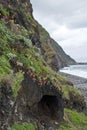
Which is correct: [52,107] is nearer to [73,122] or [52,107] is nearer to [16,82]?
[73,122]

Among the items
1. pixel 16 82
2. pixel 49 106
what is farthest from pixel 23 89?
pixel 49 106

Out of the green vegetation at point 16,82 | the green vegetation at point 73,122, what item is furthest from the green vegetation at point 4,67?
the green vegetation at point 73,122

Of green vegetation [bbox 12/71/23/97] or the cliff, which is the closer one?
the cliff

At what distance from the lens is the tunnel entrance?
1747 centimetres

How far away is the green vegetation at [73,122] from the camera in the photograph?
1730 centimetres

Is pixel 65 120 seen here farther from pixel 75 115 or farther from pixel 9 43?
pixel 9 43

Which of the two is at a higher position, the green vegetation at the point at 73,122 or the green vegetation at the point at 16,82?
the green vegetation at the point at 16,82

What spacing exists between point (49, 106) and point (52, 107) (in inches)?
5.4

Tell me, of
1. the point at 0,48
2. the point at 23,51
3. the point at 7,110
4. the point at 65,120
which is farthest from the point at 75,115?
the point at 7,110

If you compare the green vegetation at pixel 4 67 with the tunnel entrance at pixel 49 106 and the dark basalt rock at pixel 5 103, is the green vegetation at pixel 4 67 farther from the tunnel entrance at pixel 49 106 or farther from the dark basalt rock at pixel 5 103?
the tunnel entrance at pixel 49 106

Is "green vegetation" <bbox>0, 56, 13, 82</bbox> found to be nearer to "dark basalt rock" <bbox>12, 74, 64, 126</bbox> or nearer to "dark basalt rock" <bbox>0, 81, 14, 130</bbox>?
"dark basalt rock" <bbox>0, 81, 14, 130</bbox>

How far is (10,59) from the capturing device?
15.2 meters

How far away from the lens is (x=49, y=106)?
1795 centimetres

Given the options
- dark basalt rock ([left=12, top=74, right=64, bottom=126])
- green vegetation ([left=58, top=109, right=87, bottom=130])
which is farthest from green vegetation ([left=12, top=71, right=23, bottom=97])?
green vegetation ([left=58, top=109, right=87, bottom=130])
